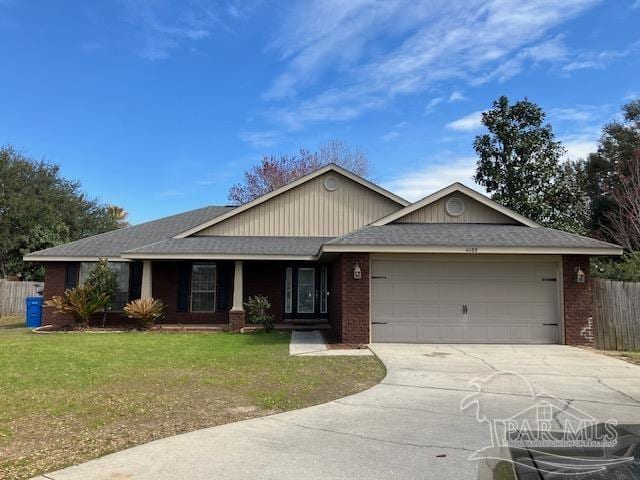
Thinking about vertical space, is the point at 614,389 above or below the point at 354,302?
below

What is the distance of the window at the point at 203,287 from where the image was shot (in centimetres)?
1803

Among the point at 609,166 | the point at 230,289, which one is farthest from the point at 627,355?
the point at 609,166

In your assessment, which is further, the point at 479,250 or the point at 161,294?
the point at 161,294

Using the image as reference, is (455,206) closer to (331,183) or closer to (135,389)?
(331,183)

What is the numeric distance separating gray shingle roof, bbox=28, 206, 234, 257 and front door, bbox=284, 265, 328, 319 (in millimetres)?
5172

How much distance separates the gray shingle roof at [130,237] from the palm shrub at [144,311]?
7.06 ft

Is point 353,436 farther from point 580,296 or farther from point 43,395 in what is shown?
point 580,296

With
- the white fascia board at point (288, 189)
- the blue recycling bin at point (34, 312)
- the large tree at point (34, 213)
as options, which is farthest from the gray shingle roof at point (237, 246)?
the large tree at point (34, 213)

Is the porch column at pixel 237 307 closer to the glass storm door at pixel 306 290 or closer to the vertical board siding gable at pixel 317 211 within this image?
the vertical board siding gable at pixel 317 211

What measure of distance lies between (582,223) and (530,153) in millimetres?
5219

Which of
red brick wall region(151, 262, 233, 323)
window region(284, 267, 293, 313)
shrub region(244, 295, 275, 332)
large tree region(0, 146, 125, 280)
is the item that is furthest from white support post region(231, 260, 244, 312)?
large tree region(0, 146, 125, 280)

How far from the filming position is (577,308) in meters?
13.0

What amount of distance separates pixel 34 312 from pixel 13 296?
27.7 feet

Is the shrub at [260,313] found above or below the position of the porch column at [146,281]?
below
